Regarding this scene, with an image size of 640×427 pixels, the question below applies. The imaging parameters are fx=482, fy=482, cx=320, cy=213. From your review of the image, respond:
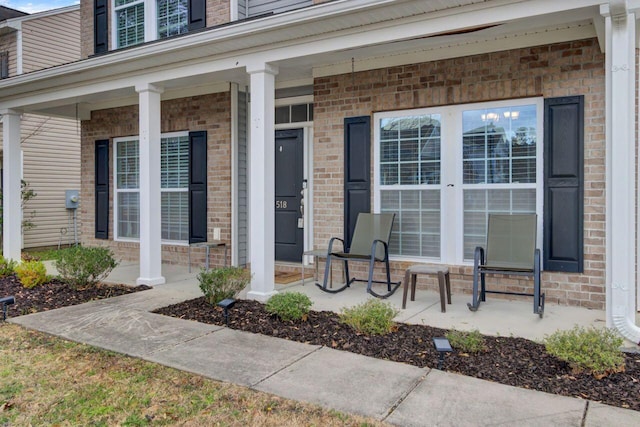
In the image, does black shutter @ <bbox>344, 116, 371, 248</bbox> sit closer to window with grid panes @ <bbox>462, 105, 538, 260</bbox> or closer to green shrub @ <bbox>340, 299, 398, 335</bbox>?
window with grid panes @ <bbox>462, 105, 538, 260</bbox>

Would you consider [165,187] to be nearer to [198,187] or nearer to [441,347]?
[198,187]

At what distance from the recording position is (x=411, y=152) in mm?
5590

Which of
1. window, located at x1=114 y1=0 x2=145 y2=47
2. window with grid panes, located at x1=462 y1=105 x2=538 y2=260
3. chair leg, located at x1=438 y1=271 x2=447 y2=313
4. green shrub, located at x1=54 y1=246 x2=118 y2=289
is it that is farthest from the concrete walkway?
window, located at x1=114 y1=0 x2=145 y2=47

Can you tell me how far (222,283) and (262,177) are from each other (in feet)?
3.78

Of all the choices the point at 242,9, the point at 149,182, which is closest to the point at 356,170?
the point at 149,182

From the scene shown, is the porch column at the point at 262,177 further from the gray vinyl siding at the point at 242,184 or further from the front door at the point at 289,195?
the gray vinyl siding at the point at 242,184

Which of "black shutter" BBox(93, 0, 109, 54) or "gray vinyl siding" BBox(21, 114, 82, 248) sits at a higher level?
"black shutter" BBox(93, 0, 109, 54)

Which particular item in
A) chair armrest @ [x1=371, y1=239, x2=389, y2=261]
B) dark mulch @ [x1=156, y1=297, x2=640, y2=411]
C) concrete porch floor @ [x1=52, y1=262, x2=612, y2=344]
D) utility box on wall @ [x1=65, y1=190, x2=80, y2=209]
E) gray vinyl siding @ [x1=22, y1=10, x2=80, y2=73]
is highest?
gray vinyl siding @ [x1=22, y1=10, x2=80, y2=73]

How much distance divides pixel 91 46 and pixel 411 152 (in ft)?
20.2

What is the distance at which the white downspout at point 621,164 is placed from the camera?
3428 mm

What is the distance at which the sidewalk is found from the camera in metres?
2.52

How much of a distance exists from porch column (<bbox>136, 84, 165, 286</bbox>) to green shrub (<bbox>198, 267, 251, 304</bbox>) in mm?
1453

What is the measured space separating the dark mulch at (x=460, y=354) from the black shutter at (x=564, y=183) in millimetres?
1429

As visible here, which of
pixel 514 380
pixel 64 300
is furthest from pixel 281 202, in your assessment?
pixel 514 380
